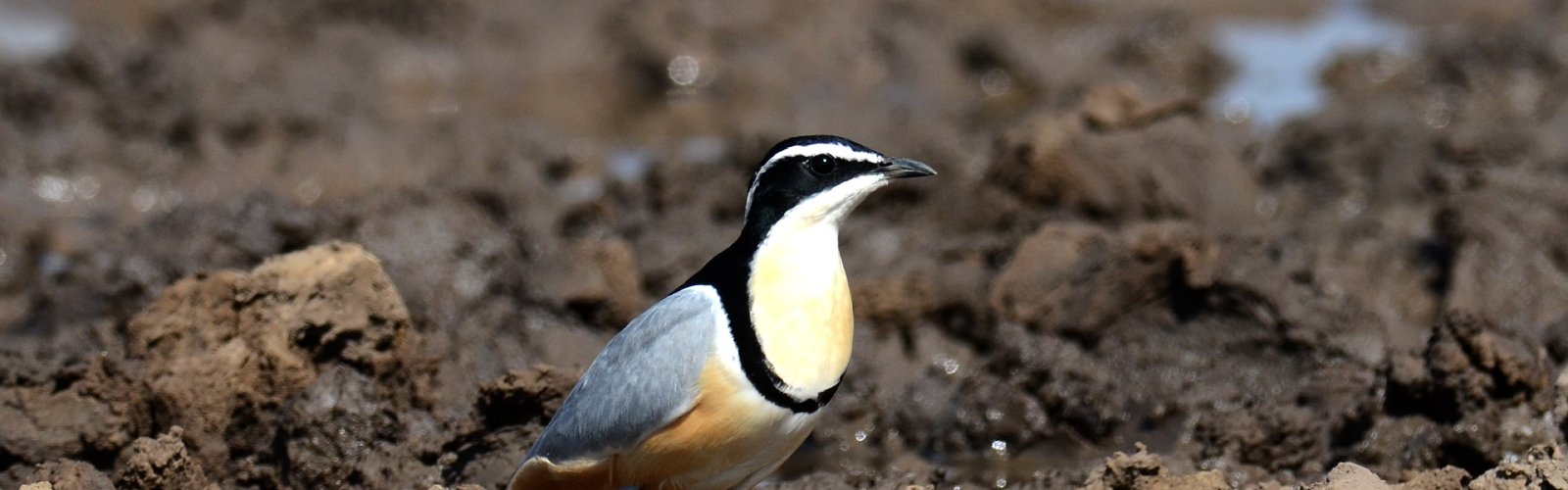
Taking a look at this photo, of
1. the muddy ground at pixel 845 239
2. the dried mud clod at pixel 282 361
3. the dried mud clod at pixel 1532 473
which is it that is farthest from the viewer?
the muddy ground at pixel 845 239

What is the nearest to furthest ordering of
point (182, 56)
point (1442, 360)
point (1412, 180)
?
point (1442, 360), point (1412, 180), point (182, 56)

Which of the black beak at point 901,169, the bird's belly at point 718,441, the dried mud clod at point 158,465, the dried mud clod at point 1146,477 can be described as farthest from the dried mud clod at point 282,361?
the dried mud clod at point 1146,477

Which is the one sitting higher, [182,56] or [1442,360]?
[182,56]

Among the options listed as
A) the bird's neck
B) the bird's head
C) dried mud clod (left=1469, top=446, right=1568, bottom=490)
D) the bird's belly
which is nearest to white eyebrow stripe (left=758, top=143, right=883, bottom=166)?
the bird's head

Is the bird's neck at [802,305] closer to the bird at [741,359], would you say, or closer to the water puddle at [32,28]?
the bird at [741,359]

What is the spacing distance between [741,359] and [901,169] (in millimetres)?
863

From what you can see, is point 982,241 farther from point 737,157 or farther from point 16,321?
point 16,321

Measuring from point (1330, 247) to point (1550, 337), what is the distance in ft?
5.75

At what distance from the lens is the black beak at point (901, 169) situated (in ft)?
20.7

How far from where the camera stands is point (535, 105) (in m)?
15.6

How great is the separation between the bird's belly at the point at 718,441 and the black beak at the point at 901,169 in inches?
32.2

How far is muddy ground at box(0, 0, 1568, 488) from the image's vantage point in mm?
7273

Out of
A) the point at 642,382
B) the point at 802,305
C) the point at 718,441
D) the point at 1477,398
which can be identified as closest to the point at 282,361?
the point at 642,382

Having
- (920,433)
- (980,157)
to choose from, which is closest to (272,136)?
(980,157)
